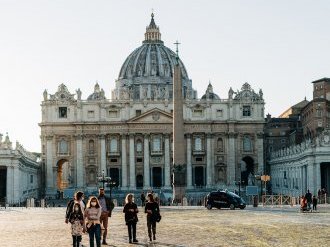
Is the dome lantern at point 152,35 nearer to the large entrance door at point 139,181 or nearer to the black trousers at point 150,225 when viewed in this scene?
the large entrance door at point 139,181

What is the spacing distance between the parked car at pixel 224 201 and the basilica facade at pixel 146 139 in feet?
200

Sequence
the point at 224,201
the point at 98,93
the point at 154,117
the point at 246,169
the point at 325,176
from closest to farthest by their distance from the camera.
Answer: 1. the point at 224,201
2. the point at 325,176
3. the point at 154,117
4. the point at 246,169
5. the point at 98,93

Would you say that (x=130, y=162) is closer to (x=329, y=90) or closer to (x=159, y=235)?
(x=329, y=90)

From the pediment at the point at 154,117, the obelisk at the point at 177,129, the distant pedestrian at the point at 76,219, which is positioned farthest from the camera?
the pediment at the point at 154,117

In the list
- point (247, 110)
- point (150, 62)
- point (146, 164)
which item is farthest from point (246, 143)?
point (150, 62)

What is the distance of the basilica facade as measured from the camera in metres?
111

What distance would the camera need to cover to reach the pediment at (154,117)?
110250 mm

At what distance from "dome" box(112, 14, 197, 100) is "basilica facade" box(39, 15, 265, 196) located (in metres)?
23.5

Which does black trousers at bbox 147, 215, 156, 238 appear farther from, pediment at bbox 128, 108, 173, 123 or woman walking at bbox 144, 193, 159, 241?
pediment at bbox 128, 108, 173, 123

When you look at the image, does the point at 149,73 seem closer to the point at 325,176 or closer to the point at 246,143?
the point at 246,143

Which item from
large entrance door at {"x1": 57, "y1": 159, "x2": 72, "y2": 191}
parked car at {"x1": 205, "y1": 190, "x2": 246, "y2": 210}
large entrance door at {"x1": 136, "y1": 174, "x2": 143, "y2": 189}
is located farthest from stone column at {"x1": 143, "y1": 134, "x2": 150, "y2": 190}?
parked car at {"x1": 205, "y1": 190, "x2": 246, "y2": 210}

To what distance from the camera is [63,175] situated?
13725 centimetres

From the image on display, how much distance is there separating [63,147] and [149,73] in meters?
37.4

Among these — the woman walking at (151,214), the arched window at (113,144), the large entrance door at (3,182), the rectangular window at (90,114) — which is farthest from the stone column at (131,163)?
the woman walking at (151,214)
